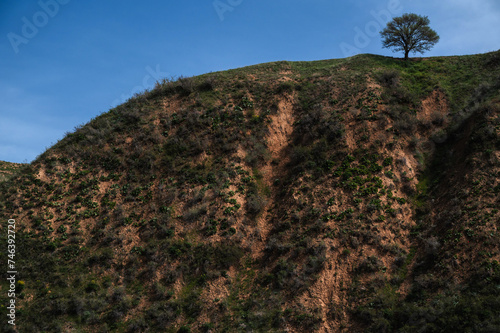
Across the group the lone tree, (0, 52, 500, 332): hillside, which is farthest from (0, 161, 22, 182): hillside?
the lone tree

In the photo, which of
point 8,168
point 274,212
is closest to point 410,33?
point 274,212

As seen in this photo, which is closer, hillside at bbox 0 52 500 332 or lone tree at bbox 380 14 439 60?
hillside at bbox 0 52 500 332

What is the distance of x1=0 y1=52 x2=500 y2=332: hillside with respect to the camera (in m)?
21.0

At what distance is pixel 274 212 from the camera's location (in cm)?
2881

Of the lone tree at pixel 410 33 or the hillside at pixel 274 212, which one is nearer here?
the hillside at pixel 274 212

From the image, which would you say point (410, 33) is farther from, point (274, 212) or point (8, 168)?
point (8, 168)

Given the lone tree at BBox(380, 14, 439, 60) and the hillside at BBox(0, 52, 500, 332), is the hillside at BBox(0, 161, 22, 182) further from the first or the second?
the lone tree at BBox(380, 14, 439, 60)

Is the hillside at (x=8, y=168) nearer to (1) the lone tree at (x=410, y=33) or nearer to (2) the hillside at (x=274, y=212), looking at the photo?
(2) the hillside at (x=274, y=212)

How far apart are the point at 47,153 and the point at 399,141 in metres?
38.9

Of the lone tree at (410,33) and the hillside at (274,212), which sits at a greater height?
the lone tree at (410,33)

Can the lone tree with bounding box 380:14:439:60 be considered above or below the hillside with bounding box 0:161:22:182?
above

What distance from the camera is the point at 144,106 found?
39844 millimetres

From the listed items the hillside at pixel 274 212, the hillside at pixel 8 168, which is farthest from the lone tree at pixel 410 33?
the hillside at pixel 8 168

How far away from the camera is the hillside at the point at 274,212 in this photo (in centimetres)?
A: 2102
